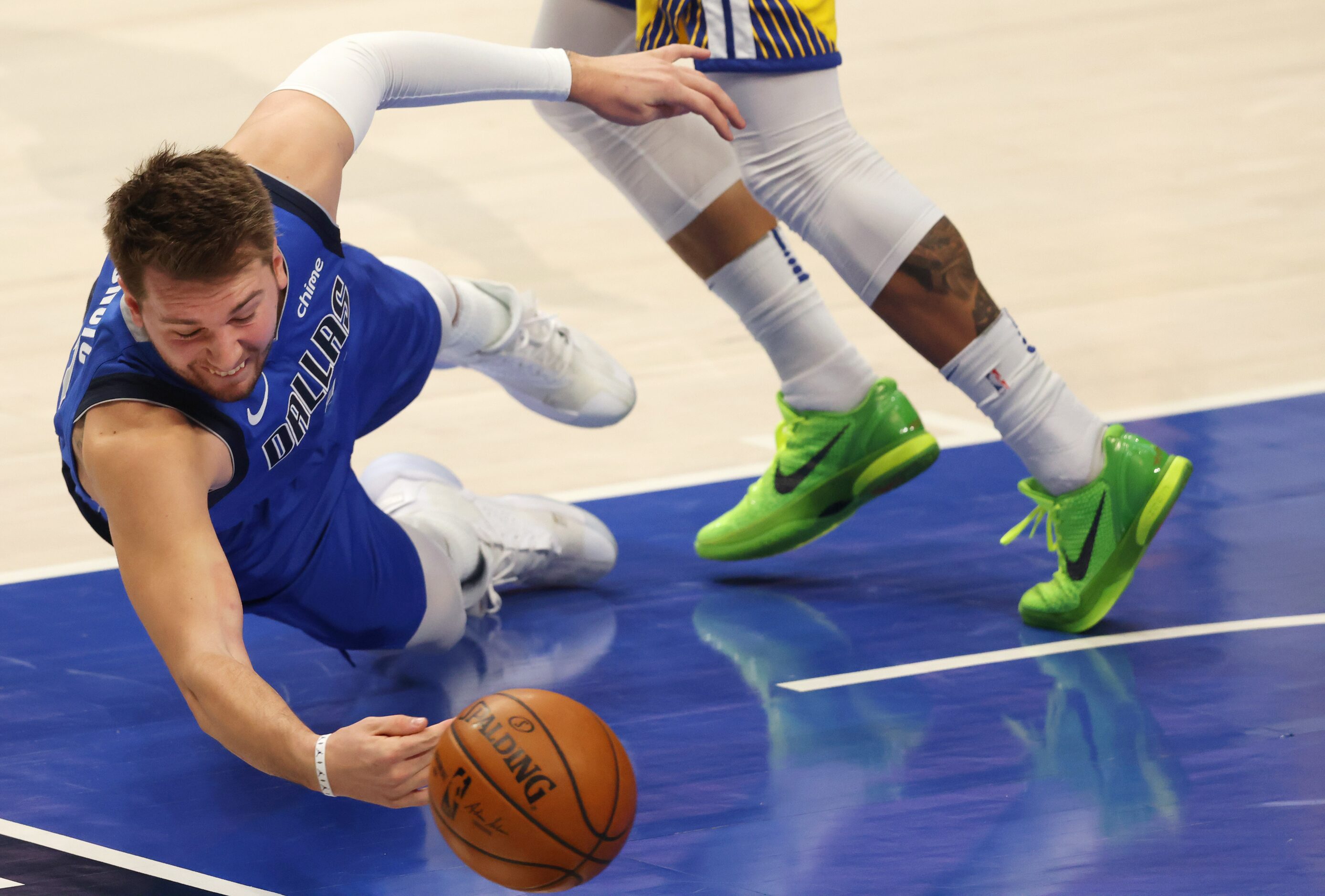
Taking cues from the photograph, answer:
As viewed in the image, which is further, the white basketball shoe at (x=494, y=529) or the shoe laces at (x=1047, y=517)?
the white basketball shoe at (x=494, y=529)

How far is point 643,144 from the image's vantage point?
4.06 m

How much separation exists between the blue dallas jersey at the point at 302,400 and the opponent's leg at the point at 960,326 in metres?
0.84

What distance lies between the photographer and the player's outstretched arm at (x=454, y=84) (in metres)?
3.27

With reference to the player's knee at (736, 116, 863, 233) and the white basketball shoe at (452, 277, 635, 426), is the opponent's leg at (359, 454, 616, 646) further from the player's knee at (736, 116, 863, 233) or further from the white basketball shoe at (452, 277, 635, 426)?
the player's knee at (736, 116, 863, 233)

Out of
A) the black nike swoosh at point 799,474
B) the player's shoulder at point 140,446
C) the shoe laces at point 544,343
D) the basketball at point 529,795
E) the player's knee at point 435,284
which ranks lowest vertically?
the black nike swoosh at point 799,474

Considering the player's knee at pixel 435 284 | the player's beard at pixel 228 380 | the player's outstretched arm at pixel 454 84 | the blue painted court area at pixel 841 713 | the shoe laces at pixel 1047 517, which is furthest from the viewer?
the player's knee at pixel 435 284

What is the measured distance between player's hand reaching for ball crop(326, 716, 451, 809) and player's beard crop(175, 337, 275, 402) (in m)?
0.65

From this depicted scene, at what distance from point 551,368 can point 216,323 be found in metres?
1.58

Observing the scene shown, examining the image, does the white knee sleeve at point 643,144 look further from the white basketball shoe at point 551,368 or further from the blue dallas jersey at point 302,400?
the blue dallas jersey at point 302,400

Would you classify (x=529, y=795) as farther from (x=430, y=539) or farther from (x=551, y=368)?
(x=551, y=368)

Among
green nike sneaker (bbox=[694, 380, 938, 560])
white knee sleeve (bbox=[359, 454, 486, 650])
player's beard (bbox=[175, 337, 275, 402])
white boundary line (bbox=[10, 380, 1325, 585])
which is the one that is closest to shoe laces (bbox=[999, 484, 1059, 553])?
green nike sneaker (bbox=[694, 380, 938, 560])

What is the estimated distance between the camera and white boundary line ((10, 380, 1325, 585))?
15.5 feet

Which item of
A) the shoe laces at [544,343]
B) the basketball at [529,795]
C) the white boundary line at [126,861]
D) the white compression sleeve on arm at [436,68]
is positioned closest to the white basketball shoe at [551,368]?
the shoe laces at [544,343]

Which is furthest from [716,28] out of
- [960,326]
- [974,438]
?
[974,438]
